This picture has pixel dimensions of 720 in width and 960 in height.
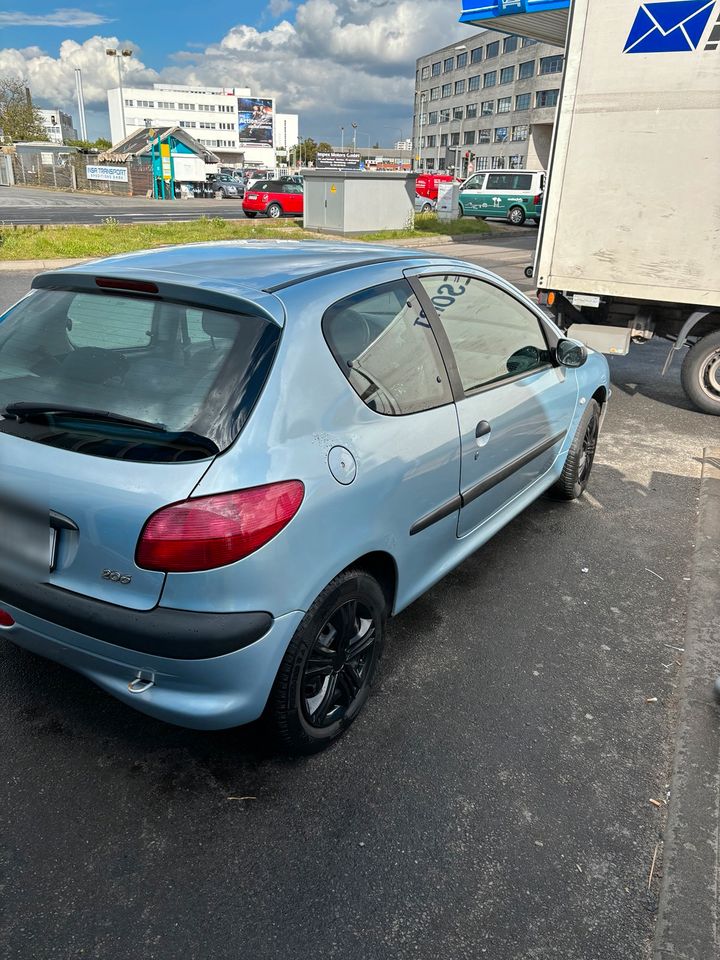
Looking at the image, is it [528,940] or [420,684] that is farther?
[420,684]

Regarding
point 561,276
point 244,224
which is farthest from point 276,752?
point 244,224

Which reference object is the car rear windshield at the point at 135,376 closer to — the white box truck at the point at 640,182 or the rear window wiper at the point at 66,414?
the rear window wiper at the point at 66,414

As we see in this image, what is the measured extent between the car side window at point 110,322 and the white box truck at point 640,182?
5.49 m

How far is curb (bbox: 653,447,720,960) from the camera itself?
199 cm

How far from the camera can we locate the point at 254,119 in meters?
122

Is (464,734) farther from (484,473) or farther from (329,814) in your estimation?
(484,473)

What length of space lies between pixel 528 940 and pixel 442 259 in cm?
272

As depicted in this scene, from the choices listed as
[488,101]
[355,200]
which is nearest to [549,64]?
[488,101]

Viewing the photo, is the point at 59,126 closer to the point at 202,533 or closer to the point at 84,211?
the point at 84,211

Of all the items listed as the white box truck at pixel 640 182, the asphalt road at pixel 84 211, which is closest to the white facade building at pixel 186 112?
the asphalt road at pixel 84 211

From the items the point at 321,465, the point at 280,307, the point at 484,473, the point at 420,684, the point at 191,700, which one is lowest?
the point at 420,684

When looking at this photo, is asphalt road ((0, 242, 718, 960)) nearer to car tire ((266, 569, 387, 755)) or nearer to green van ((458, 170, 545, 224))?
car tire ((266, 569, 387, 755))

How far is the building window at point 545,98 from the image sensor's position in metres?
71.9

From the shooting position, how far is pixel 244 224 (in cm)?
2403
